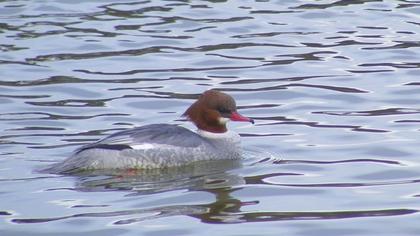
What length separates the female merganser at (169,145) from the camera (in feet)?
38.7

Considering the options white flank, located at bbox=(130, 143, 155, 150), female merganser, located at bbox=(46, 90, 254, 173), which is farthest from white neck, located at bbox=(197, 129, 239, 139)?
white flank, located at bbox=(130, 143, 155, 150)

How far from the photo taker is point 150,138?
39.9 ft

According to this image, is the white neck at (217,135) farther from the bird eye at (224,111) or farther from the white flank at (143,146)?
the white flank at (143,146)

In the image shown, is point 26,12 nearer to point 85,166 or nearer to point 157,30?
point 157,30

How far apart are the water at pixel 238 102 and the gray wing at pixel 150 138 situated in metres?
0.32

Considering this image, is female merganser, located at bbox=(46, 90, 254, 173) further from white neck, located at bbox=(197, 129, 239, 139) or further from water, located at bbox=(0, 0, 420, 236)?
water, located at bbox=(0, 0, 420, 236)

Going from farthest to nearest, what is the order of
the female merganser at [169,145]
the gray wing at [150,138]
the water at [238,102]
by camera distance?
the gray wing at [150,138]
the female merganser at [169,145]
the water at [238,102]

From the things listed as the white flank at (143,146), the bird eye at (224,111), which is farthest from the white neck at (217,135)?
the white flank at (143,146)

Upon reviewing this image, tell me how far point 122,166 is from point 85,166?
42cm

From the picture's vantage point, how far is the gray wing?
469 inches

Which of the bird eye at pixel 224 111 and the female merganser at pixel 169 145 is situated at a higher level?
the bird eye at pixel 224 111

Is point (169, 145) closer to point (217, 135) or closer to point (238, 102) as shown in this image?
point (217, 135)

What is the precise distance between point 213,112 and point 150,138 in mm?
750

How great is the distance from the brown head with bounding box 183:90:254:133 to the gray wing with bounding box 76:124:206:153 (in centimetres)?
23
